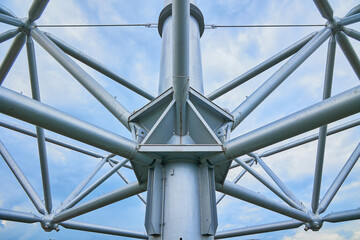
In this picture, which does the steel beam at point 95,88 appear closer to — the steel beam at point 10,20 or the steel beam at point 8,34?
the steel beam at point 10,20

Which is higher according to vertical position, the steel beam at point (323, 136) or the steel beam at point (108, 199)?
the steel beam at point (323, 136)

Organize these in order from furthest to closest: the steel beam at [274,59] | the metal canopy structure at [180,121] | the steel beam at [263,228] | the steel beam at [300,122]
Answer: the steel beam at [263,228], the steel beam at [274,59], the metal canopy structure at [180,121], the steel beam at [300,122]

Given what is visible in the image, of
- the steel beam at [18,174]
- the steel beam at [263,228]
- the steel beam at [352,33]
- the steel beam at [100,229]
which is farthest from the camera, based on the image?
the steel beam at [100,229]

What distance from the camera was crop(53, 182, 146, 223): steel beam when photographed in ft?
30.1

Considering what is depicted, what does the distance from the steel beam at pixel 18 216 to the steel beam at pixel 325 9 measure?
1465cm

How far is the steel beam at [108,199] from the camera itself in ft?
30.1

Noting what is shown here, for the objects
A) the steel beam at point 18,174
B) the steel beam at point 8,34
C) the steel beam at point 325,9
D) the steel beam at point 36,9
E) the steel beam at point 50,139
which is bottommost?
the steel beam at point 18,174

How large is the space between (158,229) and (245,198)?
496cm

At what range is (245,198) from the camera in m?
10.0

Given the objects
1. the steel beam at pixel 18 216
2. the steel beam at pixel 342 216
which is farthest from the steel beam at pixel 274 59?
the steel beam at pixel 18 216

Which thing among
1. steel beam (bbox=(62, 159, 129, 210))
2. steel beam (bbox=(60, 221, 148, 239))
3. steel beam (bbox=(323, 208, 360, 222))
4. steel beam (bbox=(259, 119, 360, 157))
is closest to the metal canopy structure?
steel beam (bbox=(62, 159, 129, 210))

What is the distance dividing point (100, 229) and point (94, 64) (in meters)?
11.9

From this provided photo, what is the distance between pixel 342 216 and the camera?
45.2 ft

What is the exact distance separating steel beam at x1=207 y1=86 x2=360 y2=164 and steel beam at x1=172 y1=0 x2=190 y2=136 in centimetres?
133
